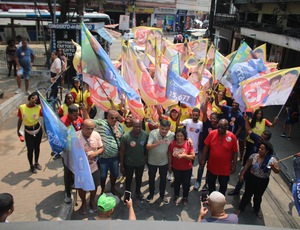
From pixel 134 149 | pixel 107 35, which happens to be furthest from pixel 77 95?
pixel 107 35

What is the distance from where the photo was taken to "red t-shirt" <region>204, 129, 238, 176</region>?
5.13 m

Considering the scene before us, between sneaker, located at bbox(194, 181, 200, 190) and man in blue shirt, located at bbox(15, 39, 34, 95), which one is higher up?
man in blue shirt, located at bbox(15, 39, 34, 95)

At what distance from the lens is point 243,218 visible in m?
5.37

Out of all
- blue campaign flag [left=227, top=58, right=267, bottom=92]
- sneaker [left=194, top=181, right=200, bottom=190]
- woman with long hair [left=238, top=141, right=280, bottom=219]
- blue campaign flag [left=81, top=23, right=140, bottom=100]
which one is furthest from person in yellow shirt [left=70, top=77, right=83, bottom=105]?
woman with long hair [left=238, top=141, right=280, bottom=219]

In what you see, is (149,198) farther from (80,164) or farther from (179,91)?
(179,91)

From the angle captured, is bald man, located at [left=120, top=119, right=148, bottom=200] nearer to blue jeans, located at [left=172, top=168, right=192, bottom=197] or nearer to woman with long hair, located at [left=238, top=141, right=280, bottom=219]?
blue jeans, located at [left=172, top=168, right=192, bottom=197]

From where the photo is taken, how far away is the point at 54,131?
4.66 meters

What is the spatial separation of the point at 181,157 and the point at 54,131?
2028 millimetres

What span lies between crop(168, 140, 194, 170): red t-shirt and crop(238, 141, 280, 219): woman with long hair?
96 centimetres

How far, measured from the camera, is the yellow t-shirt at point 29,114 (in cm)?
582

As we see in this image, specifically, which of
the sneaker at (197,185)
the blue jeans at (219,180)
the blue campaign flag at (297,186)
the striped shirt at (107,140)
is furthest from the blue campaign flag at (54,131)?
the blue campaign flag at (297,186)

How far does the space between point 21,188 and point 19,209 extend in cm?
67

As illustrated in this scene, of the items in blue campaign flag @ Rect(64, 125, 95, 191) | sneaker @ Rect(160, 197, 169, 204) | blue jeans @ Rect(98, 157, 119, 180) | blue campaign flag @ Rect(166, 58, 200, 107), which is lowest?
sneaker @ Rect(160, 197, 169, 204)

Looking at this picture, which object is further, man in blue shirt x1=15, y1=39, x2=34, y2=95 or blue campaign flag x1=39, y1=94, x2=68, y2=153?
man in blue shirt x1=15, y1=39, x2=34, y2=95
